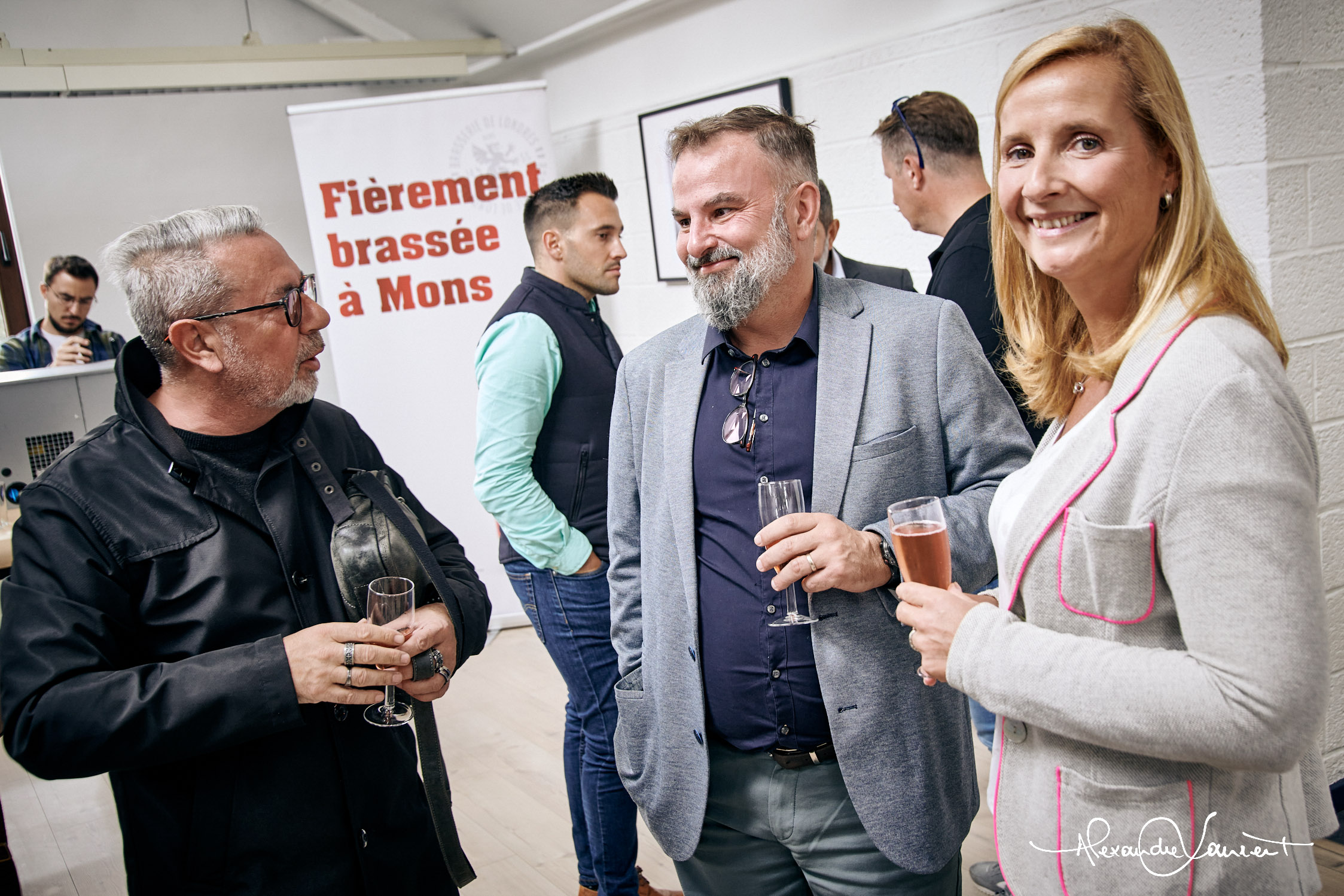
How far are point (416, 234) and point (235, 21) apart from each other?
2509 mm

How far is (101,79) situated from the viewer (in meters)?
4.45

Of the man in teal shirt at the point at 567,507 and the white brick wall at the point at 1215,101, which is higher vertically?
the white brick wall at the point at 1215,101

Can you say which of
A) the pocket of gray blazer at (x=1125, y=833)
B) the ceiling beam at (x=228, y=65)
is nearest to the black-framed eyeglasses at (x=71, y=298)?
the ceiling beam at (x=228, y=65)

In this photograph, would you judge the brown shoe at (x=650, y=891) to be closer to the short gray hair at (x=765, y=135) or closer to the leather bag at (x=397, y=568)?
the leather bag at (x=397, y=568)

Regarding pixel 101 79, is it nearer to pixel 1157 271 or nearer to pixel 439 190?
pixel 439 190

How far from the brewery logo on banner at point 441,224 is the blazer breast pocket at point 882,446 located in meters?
3.38

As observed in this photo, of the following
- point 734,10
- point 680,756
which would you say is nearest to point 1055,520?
point 680,756

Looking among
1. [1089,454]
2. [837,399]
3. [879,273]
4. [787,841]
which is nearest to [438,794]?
[787,841]

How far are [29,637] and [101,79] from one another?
4224 mm

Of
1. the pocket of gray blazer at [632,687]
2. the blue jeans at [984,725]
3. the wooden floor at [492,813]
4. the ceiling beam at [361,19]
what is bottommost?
the wooden floor at [492,813]

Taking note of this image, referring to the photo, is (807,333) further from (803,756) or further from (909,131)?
(909,131)

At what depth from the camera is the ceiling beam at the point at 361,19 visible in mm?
5617

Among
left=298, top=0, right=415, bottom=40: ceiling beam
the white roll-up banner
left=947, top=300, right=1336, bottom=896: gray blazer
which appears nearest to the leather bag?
left=947, top=300, right=1336, bottom=896: gray blazer

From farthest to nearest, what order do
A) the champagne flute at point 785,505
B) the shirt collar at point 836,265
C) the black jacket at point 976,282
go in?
1. the shirt collar at point 836,265
2. the black jacket at point 976,282
3. the champagne flute at point 785,505
